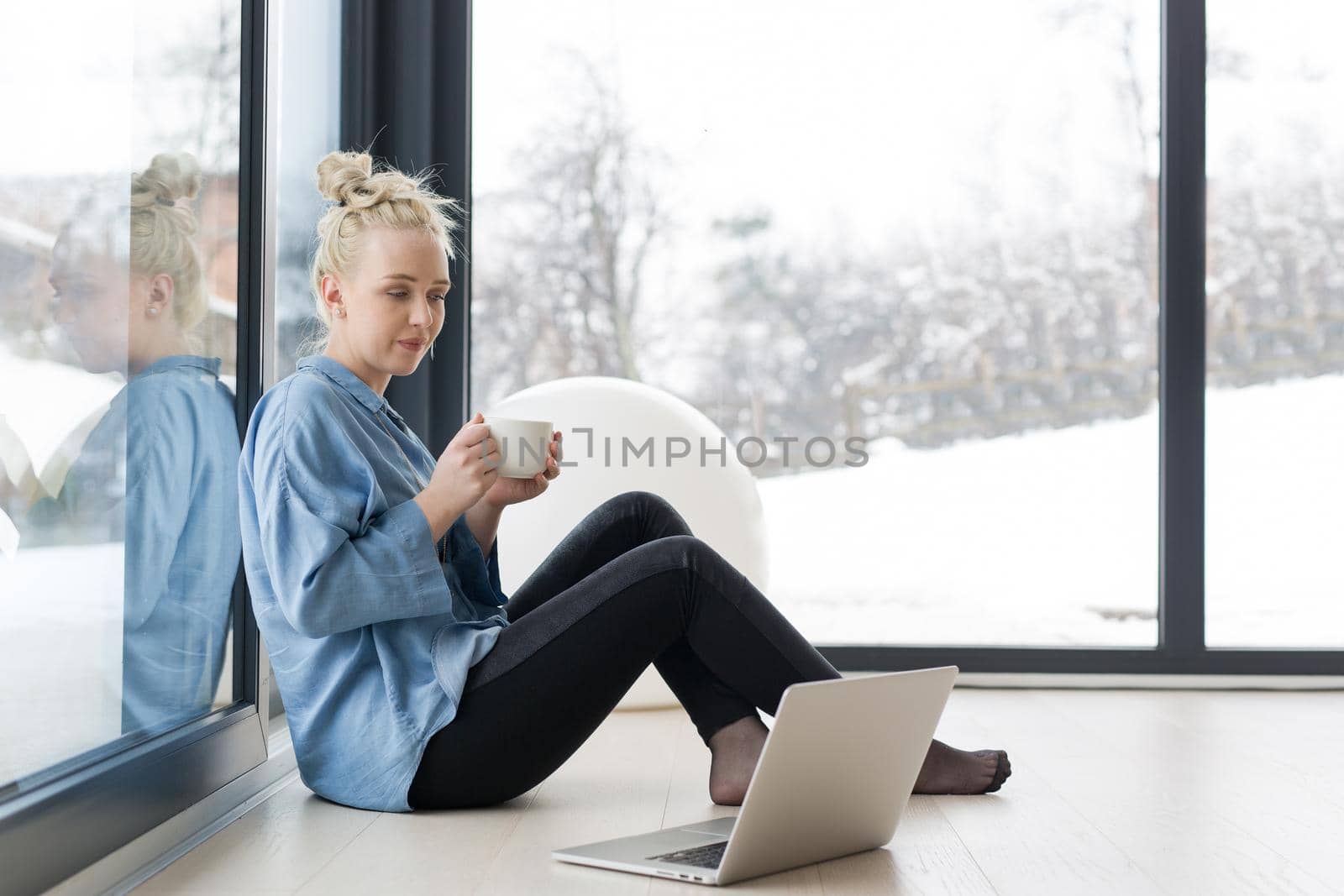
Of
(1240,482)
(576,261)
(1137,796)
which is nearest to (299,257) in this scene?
(576,261)

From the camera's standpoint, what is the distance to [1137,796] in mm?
1902

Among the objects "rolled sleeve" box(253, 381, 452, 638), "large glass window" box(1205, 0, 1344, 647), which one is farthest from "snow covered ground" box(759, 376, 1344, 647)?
"rolled sleeve" box(253, 381, 452, 638)

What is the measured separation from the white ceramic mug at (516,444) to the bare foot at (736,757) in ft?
1.53

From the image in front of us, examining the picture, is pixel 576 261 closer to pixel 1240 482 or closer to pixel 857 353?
pixel 857 353

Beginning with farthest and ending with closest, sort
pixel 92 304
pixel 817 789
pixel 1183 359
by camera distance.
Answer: pixel 1183 359 < pixel 92 304 < pixel 817 789

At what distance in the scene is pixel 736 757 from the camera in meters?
1.78

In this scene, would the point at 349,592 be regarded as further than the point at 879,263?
No

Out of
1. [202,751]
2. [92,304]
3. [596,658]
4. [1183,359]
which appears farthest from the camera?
[1183,359]

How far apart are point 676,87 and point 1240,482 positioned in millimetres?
1662

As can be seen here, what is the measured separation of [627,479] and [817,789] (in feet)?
3.91

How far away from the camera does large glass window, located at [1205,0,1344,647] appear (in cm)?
311

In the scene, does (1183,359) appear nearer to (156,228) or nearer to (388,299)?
(388,299)

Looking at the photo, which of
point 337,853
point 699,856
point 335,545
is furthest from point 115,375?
point 699,856

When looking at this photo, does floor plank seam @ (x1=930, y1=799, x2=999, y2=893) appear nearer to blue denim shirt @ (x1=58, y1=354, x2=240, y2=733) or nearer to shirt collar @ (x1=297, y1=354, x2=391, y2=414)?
shirt collar @ (x1=297, y1=354, x2=391, y2=414)
